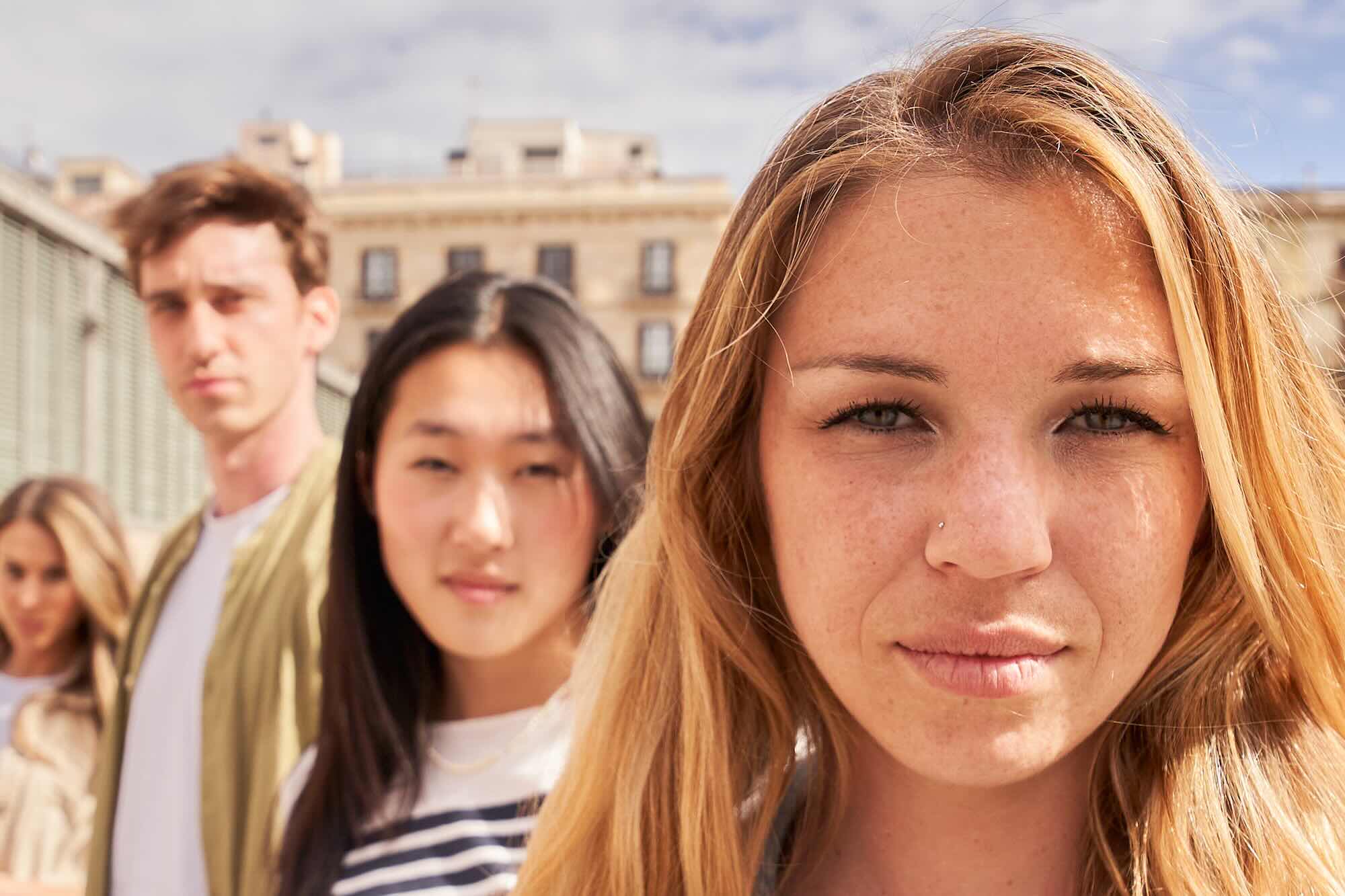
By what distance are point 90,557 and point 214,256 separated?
165 centimetres

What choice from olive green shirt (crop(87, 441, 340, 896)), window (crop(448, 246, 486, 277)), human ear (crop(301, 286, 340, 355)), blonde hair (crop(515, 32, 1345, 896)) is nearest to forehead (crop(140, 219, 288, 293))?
human ear (crop(301, 286, 340, 355))

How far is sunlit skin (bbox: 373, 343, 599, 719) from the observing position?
178 centimetres

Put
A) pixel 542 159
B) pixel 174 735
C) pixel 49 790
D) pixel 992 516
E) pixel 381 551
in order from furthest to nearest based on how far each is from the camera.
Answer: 1. pixel 542 159
2. pixel 49 790
3. pixel 174 735
4. pixel 381 551
5. pixel 992 516

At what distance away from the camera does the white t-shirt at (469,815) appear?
67.1 inches

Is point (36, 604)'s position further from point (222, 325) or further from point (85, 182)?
point (85, 182)

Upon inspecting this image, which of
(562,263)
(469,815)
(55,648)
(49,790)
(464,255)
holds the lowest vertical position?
(49,790)

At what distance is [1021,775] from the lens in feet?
3.25

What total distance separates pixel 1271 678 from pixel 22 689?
339cm

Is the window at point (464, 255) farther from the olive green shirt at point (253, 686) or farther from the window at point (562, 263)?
the olive green shirt at point (253, 686)

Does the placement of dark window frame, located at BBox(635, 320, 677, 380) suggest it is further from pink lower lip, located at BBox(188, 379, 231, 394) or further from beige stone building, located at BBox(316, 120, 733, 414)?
pink lower lip, located at BBox(188, 379, 231, 394)

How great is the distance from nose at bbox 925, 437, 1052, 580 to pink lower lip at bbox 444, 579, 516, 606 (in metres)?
0.96

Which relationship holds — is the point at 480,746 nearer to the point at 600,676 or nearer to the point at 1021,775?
the point at 600,676

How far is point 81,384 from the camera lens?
5121 mm

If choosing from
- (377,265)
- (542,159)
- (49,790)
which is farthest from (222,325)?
(542,159)
